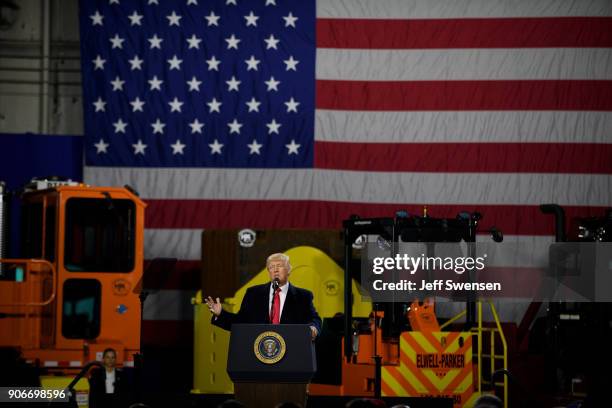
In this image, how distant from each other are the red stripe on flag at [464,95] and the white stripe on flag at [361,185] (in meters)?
1.03

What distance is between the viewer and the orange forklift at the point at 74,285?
12.2 m

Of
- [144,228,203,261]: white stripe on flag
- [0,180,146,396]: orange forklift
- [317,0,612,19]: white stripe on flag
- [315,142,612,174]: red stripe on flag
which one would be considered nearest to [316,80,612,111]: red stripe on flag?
[315,142,612,174]: red stripe on flag

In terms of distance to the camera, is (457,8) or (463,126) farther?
(457,8)

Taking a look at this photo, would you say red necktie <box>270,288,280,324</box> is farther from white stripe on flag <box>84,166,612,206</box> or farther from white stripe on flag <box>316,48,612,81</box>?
white stripe on flag <box>316,48,612,81</box>

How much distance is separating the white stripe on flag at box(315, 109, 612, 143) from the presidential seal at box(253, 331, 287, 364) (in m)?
6.68

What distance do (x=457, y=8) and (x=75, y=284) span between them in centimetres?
703

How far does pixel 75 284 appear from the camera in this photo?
1247 centimetres

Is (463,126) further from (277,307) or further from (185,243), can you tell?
(277,307)

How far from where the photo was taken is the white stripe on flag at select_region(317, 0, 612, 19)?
48.3 feet

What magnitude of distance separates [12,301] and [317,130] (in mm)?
5209

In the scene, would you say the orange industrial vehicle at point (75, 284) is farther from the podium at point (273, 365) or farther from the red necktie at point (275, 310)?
the podium at point (273, 365)

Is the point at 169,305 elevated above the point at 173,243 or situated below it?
below

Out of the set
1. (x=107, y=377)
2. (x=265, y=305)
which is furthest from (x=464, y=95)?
(x=107, y=377)

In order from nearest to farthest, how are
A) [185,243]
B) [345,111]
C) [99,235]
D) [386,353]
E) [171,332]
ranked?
[386,353], [99,235], [171,332], [185,243], [345,111]
